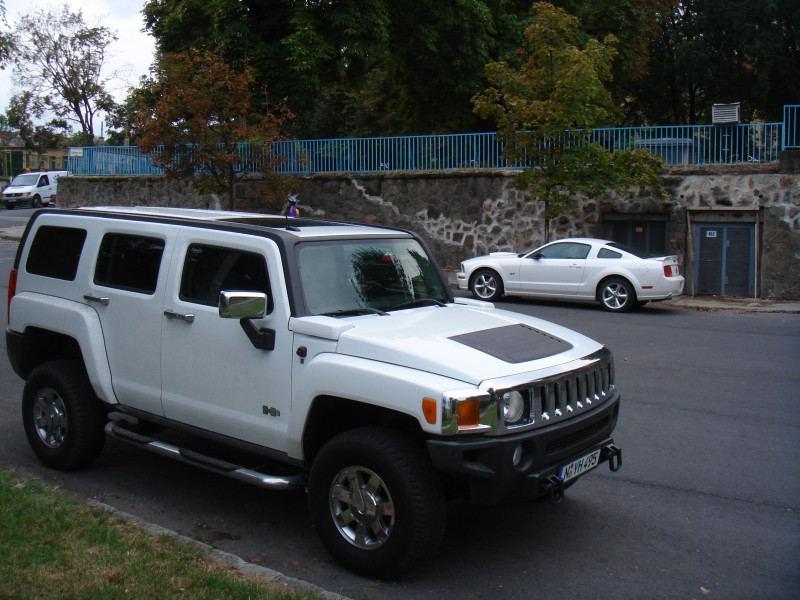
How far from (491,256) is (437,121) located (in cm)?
1513

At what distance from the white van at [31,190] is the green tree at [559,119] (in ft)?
107

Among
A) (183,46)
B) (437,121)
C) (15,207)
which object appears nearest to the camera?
(183,46)

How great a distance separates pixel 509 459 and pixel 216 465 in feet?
6.23

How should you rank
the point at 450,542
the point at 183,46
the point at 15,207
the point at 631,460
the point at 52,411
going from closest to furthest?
the point at 450,542 < the point at 52,411 < the point at 631,460 < the point at 183,46 < the point at 15,207

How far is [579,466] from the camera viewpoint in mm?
4824

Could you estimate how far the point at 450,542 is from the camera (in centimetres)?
519

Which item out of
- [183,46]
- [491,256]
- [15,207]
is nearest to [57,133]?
[15,207]

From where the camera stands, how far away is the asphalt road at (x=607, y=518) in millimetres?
4660

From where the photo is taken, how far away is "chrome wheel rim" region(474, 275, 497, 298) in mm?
18156

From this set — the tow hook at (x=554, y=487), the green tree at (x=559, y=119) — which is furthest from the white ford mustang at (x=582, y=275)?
the tow hook at (x=554, y=487)

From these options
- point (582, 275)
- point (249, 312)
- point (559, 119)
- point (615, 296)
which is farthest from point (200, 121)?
point (249, 312)

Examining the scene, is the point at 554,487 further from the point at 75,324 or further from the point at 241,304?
the point at 75,324

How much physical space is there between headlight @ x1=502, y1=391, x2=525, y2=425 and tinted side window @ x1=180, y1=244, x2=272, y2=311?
5.37 ft

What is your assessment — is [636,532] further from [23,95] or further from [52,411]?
[23,95]
